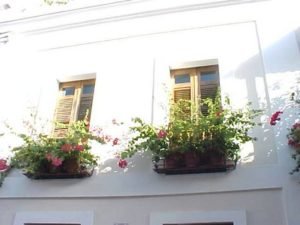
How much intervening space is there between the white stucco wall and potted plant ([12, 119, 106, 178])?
17 centimetres

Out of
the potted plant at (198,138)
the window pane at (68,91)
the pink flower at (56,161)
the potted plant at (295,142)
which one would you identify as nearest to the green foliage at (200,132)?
the potted plant at (198,138)

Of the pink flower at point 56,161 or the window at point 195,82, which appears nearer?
the pink flower at point 56,161

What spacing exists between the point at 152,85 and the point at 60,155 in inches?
67.6

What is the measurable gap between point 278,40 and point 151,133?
2347mm

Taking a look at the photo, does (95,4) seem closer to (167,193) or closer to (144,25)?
(144,25)

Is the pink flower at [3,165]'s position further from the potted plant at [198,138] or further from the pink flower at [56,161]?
the potted plant at [198,138]

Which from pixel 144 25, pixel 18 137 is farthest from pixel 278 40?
pixel 18 137

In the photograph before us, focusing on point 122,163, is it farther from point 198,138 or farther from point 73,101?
point 73,101

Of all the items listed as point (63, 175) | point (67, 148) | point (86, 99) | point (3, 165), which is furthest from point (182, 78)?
point (3, 165)

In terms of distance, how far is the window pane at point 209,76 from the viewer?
18.8ft

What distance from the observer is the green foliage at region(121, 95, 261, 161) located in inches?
182

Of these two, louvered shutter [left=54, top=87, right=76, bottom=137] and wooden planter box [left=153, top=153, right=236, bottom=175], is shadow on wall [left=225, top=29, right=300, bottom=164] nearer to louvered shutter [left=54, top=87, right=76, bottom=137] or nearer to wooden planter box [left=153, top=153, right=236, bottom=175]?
wooden planter box [left=153, top=153, right=236, bottom=175]

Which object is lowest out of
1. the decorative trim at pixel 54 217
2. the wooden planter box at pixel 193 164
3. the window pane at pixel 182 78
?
the decorative trim at pixel 54 217

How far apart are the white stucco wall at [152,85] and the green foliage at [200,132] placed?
22 cm
